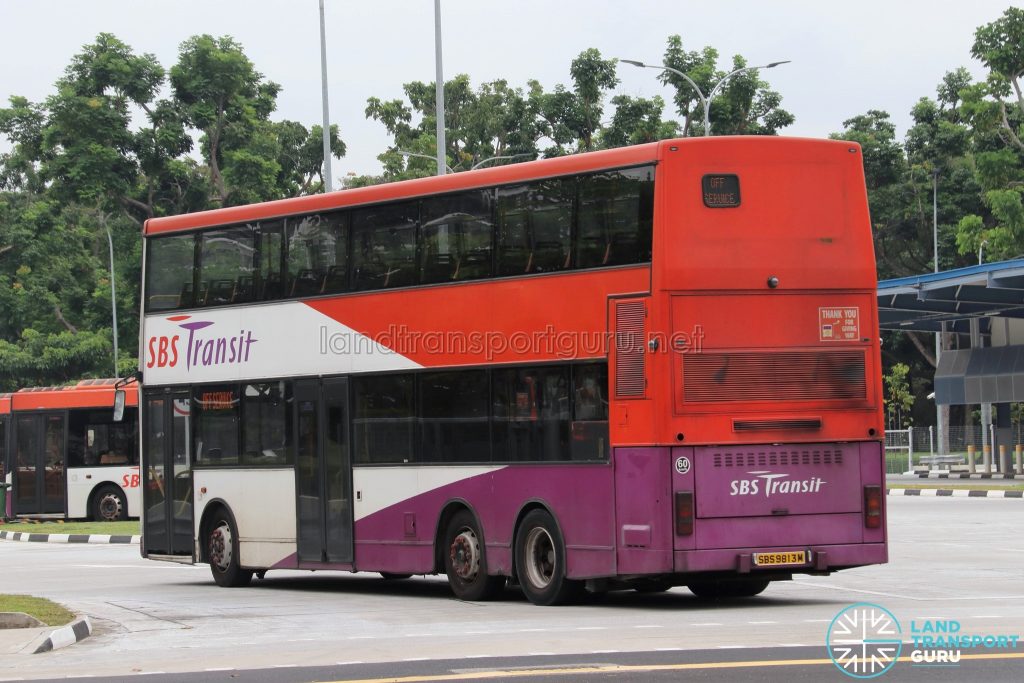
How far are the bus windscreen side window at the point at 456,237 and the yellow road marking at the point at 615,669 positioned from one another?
21.9 ft

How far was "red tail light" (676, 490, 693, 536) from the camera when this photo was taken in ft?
49.5

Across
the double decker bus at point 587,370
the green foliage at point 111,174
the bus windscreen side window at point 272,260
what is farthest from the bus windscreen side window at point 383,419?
the green foliage at point 111,174

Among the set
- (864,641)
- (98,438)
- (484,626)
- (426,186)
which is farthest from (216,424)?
(98,438)

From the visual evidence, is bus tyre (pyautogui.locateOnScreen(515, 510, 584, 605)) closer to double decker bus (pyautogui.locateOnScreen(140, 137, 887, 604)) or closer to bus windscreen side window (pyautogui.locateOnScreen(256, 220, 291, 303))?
double decker bus (pyautogui.locateOnScreen(140, 137, 887, 604))

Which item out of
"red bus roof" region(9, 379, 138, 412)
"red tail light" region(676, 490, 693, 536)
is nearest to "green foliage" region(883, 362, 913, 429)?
"red bus roof" region(9, 379, 138, 412)

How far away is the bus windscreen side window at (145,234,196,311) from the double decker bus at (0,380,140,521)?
16.4m

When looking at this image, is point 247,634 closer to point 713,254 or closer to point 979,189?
point 713,254

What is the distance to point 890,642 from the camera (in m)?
12.1

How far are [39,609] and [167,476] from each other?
6.13 metres

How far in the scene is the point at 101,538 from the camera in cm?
3369

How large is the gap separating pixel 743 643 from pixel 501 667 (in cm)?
213

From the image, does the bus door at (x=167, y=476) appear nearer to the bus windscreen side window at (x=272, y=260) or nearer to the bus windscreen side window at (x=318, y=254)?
the bus windscreen side window at (x=272, y=260)

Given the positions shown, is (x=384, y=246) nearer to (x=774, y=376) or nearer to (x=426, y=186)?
(x=426, y=186)

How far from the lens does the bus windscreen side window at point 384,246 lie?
1806cm
